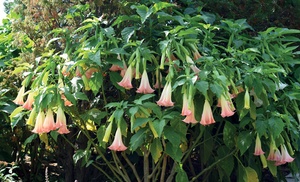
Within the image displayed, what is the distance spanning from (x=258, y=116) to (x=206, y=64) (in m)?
0.49

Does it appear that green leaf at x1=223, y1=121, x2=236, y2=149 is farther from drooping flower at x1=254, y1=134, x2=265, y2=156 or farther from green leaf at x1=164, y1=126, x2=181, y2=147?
green leaf at x1=164, y1=126, x2=181, y2=147

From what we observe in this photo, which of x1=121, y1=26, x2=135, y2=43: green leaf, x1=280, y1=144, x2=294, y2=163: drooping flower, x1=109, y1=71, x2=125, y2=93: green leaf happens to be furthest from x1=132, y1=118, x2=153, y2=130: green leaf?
x1=280, y1=144, x2=294, y2=163: drooping flower

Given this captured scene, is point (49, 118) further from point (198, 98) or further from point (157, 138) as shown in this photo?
point (198, 98)

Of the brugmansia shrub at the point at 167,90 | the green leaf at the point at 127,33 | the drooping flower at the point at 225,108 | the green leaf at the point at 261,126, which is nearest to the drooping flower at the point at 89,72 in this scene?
the brugmansia shrub at the point at 167,90

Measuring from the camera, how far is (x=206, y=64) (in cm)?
257

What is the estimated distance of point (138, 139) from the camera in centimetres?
248

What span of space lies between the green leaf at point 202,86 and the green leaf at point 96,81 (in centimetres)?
61

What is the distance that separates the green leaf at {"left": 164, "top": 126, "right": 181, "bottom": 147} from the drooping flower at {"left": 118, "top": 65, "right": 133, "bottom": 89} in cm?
35

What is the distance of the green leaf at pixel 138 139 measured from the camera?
97.4 inches

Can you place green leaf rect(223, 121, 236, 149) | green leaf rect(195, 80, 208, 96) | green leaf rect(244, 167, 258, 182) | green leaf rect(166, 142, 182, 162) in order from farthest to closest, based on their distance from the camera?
green leaf rect(244, 167, 258, 182) < green leaf rect(223, 121, 236, 149) < green leaf rect(166, 142, 182, 162) < green leaf rect(195, 80, 208, 96)

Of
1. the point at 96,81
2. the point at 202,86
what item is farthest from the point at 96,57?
the point at 202,86

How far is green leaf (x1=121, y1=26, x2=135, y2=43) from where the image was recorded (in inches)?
111

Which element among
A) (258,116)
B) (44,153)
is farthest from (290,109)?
(44,153)

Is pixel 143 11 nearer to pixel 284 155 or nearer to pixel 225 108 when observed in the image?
pixel 225 108
